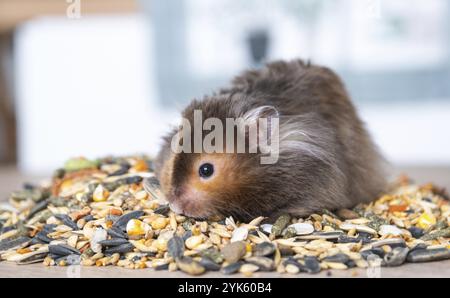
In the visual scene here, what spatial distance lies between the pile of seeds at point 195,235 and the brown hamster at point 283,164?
6 cm

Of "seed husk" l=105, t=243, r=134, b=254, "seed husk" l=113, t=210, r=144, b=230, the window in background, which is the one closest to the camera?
"seed husk" l=105, t=243, r=134, b=254

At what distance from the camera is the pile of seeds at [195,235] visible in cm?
178

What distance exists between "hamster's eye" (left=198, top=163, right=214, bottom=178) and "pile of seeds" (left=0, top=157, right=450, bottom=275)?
0.15 m

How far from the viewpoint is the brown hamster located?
1.98 metres

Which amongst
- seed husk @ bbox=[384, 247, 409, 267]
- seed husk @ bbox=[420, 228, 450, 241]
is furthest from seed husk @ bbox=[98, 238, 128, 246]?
seed husk @ bbox=[420, 228, 450, 241]

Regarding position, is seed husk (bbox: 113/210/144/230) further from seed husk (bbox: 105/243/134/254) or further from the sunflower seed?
the sunflower seed

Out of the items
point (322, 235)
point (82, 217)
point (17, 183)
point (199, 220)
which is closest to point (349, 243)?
point (322, 235)

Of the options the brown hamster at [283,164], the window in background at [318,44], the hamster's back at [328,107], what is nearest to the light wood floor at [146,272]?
the brown hamster at [283,164]

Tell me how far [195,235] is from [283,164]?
37 cm

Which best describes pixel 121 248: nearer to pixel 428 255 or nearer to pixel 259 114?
pixel 259 114

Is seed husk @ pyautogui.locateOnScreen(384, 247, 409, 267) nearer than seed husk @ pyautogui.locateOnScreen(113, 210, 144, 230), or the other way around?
seed husk @ pyautogui.locateOnScreen(384, 247, 409, 267)

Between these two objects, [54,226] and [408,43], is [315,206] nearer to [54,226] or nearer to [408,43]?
[54,226]

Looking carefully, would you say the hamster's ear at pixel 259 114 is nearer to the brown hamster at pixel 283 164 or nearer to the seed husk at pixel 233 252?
the brown hamster at pixel 283 164

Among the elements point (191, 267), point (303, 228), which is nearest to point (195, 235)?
point (191, 267)
